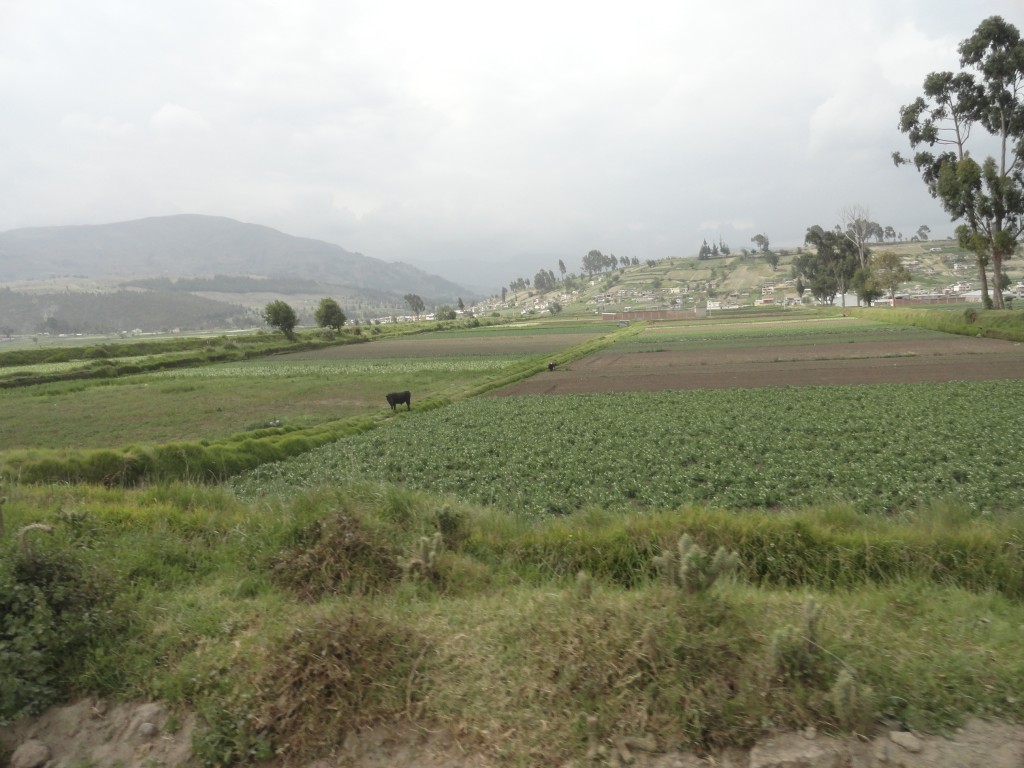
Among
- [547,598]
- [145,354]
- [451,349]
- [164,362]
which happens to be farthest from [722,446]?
[145,354]

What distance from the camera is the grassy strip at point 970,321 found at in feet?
139

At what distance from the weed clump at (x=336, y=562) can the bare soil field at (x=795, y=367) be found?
23345 millimetres

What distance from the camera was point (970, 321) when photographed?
48.4 metres

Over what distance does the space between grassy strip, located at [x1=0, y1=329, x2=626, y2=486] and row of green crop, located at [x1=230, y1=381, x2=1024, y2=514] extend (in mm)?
1158

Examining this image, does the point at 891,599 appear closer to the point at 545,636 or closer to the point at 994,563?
the point at 994,563

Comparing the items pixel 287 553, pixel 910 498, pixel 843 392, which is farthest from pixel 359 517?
pixel 843 392

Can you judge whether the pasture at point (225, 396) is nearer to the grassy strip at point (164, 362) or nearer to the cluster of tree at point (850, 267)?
the grassy strip at point (164, 362)

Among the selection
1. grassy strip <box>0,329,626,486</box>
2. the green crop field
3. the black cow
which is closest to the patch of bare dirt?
grassy strip <box>0,329,626,486</box>

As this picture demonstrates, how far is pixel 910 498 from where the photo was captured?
1056cm

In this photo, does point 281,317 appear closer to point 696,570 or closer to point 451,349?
point 451,349

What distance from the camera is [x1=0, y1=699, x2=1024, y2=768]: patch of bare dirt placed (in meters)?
3.94

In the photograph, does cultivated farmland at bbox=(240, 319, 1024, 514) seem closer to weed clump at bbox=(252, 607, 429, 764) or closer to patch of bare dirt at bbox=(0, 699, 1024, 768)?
weed clump at bbox=(252, 607, 429, 764)

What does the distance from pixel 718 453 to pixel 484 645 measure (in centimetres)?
1131

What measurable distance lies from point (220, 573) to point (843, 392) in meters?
24.6
